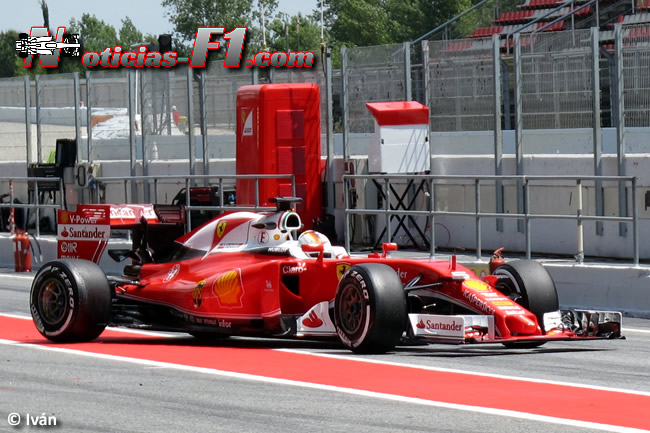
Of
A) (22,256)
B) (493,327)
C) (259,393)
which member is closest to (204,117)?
(22,256)

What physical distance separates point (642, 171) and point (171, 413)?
12500 mm

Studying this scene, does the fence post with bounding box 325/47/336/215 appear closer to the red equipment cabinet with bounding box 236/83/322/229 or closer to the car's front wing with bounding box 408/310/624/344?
the red equipment cabinet with bounding box 236/83/322/229

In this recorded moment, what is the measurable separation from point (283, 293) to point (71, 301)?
2.01 meters

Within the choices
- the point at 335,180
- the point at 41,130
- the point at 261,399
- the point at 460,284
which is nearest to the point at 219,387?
the point at 261,399

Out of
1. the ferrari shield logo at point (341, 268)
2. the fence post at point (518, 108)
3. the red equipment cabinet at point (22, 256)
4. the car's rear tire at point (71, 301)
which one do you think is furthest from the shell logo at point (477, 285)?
the red equipment cabinet at point (22, 256)

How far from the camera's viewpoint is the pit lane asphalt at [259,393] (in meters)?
7.57

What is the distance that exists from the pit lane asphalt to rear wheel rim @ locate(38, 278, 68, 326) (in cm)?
44

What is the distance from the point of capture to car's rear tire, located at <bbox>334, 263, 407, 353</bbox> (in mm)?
10039

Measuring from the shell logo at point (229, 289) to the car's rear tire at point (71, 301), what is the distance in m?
1.07

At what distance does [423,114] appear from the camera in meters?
21.5

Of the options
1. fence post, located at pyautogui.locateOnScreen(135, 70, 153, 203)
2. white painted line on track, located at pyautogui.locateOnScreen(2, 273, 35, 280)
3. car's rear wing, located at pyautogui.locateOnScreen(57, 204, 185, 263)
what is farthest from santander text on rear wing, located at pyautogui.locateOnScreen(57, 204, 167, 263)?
fence post, located at pyautogui.locateOnScreen(135, 70, 153, 203)

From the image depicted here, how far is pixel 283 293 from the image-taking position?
1125 centimetres

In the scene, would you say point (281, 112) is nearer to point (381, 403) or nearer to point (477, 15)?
point (381, 403)

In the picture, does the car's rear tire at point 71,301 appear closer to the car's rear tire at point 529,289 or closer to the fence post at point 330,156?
the car's rear tire at point 529,289
